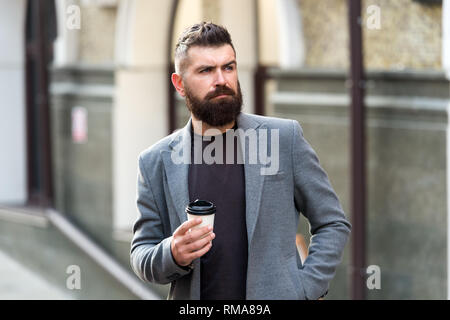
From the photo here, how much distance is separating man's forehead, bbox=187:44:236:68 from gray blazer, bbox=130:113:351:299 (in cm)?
20

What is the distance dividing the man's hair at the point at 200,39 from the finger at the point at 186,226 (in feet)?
1.42

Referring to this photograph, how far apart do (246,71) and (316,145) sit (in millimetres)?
1324

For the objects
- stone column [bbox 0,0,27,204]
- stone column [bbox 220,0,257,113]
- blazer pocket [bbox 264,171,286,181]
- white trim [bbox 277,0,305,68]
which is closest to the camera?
blazer pocket [bbox 264,171,286,181]

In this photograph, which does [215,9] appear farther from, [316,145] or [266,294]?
[266,294]

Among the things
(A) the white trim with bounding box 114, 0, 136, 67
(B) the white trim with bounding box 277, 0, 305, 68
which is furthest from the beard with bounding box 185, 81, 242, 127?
(A) the white trim with bounding box 114, 0, 136, 67

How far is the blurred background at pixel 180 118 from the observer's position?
6105 millimetres

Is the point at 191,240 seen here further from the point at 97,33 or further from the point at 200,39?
the point at 97,33

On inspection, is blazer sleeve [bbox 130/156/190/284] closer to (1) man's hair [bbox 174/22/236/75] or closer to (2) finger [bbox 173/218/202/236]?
(2) finger [bbox 173/218/202/236]

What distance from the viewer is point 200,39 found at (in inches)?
101

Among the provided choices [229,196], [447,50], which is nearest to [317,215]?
[229,196]

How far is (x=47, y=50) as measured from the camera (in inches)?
438

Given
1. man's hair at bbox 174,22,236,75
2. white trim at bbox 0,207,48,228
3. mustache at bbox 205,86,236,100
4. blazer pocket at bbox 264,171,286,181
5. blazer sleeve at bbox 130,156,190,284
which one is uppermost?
man's hair at bbox 174,22,236,75

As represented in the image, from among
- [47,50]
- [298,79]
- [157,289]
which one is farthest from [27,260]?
[298,79]

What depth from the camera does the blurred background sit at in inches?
240
